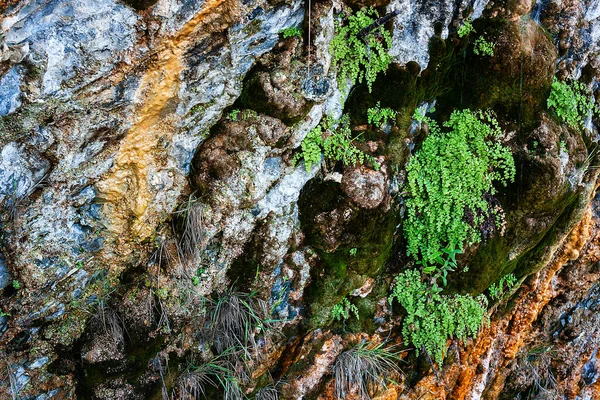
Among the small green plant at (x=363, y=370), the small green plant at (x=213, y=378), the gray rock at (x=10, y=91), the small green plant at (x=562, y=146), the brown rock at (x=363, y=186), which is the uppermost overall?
the gray rock at (x=10, y=91)

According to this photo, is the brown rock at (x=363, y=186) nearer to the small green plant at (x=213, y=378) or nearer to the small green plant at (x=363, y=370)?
the small green plant at (x=363, y=370)

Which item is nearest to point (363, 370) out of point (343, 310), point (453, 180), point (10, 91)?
point (343, 310)

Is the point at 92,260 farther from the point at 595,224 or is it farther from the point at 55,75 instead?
the point at 595,224

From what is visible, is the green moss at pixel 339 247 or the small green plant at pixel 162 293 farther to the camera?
the green moss at pixel 339 247

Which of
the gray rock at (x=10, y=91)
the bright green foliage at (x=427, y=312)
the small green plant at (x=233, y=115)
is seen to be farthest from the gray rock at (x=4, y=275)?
the bright green foliage at (x=427, y=312)

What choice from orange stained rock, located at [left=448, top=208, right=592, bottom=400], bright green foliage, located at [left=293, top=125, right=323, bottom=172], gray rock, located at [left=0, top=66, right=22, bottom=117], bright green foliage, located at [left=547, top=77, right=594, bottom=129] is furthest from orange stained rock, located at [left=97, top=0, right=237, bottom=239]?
orange stained rock, located at [left=448, top=208, right=592, bottom=400]

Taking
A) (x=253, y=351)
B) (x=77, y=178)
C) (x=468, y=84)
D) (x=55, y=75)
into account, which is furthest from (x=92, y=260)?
(x=468, y=84)

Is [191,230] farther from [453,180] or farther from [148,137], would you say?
[453,180]

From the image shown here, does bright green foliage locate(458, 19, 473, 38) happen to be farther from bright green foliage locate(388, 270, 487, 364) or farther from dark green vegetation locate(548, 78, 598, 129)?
bright green foliage locate(388, 270, 487, 364)
